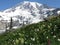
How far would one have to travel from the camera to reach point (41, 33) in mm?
14469

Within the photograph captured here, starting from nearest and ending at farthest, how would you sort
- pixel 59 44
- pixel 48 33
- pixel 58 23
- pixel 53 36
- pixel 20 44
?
pixel 59 44
pixel 20 44
pixel 53 36
pixel 48 33
pixel 58 23

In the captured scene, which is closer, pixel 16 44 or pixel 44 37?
pixel 16 44

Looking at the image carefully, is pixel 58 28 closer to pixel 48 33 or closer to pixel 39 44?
pixel 48 33

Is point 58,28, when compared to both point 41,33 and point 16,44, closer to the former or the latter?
point 41,33

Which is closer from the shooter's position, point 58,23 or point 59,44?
point 59,44

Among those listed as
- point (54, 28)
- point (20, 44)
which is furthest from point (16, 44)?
point (54, 28)

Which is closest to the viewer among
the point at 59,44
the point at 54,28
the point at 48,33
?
the point at 59,44

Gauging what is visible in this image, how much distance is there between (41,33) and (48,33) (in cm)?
64

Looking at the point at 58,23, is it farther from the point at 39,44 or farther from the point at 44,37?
the point at 39,44

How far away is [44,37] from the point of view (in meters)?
13.3

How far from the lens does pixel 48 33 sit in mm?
13969

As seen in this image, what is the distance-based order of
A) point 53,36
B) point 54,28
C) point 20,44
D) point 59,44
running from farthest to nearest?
point 54,28 → point 53,36 → point 20,44 → point 59,44

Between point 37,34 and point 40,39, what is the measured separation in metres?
1.18

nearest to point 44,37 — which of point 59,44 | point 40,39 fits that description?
point 40,39
